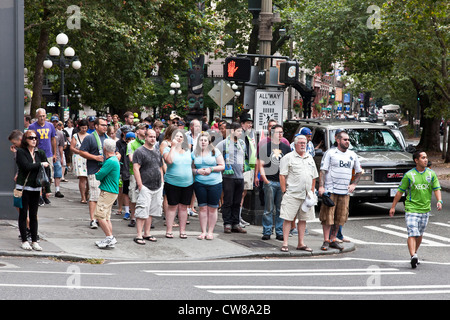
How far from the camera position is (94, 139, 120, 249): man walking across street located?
1052 cm

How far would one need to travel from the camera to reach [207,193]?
38.8 feet

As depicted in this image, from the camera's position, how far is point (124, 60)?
2358 cm

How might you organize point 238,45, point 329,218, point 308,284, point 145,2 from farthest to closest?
point 238,45, point 145,2, point 329,218, point 308,284

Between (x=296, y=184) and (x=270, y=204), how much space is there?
117 centimetres

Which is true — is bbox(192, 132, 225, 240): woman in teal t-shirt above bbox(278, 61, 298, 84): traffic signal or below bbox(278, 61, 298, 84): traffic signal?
below

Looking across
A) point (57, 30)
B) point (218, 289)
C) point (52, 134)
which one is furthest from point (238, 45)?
point (218, 289)

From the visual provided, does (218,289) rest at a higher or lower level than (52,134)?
lower

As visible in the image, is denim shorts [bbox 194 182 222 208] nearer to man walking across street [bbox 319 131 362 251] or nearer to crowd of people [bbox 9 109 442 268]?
crowd of people [bbox 9 109 442 268]

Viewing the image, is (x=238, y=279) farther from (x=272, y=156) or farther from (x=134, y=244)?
(x=272, y=156)

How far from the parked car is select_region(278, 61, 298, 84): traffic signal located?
2790 mm

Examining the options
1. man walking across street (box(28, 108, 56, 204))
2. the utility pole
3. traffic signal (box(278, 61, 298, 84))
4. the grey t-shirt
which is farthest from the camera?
man walking across street (box(28, 108, 56, 204))

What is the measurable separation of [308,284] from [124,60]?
54.4 feet

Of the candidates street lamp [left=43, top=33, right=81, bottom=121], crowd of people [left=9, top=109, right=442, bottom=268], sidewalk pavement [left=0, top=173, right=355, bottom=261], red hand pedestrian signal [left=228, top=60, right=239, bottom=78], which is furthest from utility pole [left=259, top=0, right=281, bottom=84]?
street lamp [left=43, top=33, right=81, bottom=121]
